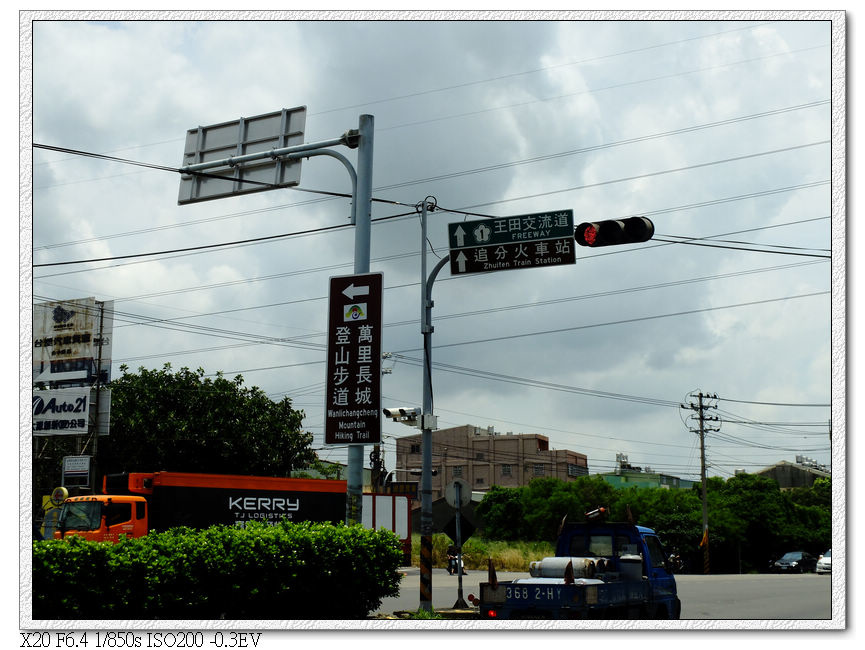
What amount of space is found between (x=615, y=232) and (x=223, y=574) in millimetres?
7040

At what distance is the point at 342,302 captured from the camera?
13.0 m

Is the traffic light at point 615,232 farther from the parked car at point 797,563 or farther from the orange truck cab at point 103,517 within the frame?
the parked car at point 797,563

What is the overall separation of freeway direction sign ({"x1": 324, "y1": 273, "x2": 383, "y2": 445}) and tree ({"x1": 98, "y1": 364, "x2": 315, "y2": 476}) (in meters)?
29.7

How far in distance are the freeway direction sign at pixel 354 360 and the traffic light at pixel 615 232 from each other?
120 inches

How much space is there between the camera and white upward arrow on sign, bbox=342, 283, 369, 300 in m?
12.9

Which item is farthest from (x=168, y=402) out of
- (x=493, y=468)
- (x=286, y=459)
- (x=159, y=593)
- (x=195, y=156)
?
(x=493, y=468)

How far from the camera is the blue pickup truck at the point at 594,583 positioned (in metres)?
11.6

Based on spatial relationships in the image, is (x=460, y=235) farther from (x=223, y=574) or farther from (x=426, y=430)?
(x=223, y=574)

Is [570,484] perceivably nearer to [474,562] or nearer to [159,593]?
[474,562]

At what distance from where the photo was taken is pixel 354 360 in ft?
42.2

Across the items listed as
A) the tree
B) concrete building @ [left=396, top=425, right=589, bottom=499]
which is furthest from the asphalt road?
concrete building @ [left=396, top=425, right=589, bottom=499]

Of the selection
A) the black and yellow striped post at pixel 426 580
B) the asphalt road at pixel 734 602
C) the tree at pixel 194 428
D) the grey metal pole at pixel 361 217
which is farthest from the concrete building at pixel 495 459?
the grey metal pole at pixel 361 217

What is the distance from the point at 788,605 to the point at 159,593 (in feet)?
48.7

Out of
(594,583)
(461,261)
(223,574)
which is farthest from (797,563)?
(223,574)
